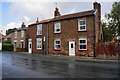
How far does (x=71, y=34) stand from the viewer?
758 inches

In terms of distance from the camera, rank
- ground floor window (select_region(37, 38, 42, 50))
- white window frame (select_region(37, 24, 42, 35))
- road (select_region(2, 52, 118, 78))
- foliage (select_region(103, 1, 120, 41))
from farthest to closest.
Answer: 1. foliage (select_region(103, 1, 120, 41))
2. white window frame (select_region(37, 24, 42, 35))
3. ground floor window (select_region(37, 38, 42, 50))
4. road (select_region(2, 52, 118, 78))

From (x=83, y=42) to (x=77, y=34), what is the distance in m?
1.77

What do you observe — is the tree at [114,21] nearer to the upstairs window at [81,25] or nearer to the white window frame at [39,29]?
the upstairs window at [81,25]

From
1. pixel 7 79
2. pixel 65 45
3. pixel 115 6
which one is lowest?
pixel 7 79

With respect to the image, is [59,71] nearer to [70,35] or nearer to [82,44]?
[82,44]

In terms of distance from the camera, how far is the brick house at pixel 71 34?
17.4 m

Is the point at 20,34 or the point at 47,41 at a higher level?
the point at 20,34

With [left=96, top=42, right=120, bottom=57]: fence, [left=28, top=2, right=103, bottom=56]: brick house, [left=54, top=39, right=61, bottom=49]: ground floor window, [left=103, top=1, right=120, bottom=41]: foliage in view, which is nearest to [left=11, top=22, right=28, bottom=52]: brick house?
[left=28, top=2, right=103, bottom=56]: brick house

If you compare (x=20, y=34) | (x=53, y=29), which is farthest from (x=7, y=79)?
(x=20, y=34)

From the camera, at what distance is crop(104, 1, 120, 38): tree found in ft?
89.1

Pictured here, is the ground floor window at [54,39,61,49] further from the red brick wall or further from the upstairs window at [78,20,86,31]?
the upstairs window at [78,20,86,31]

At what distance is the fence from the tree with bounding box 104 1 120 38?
14743 mm

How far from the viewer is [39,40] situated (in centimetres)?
2381

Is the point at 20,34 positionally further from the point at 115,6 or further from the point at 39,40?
the point at 115,6
